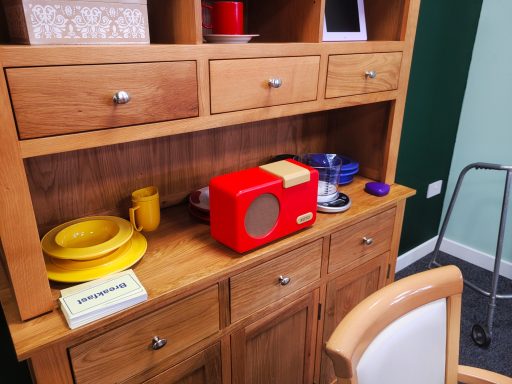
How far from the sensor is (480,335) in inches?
77.4

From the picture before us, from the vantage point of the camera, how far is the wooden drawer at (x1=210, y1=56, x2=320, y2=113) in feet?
3.37

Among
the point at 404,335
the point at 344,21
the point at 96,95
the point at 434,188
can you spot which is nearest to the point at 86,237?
the point at 96,95

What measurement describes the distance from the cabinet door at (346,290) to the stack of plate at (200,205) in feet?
1.63

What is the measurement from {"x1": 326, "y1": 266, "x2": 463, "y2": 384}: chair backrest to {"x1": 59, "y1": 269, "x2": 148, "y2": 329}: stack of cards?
0.46 meters

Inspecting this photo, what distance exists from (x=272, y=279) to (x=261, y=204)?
0.81 ft

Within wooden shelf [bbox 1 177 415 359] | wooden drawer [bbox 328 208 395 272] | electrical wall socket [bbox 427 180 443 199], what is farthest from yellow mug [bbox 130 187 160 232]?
electrical wall socket [bbox 427 180 443 199]

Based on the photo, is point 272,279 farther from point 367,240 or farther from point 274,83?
point 274,83

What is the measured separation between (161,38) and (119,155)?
1.22ft

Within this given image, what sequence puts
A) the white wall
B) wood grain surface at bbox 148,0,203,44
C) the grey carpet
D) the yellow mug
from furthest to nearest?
the white wall → the grey carpet → the yellow mug → wood grain surface at bbox 148,0,203,44

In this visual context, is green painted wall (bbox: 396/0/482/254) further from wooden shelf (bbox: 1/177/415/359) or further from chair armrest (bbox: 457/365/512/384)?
chair armrest (bbox: 457/365/512/384)

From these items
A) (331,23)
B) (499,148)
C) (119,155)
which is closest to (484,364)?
(499,148)

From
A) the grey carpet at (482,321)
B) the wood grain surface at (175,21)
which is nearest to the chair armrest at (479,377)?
the wood grain surface at (175,21)

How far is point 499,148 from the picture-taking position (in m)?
2.36

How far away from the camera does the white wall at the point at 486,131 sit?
2.25 metres
